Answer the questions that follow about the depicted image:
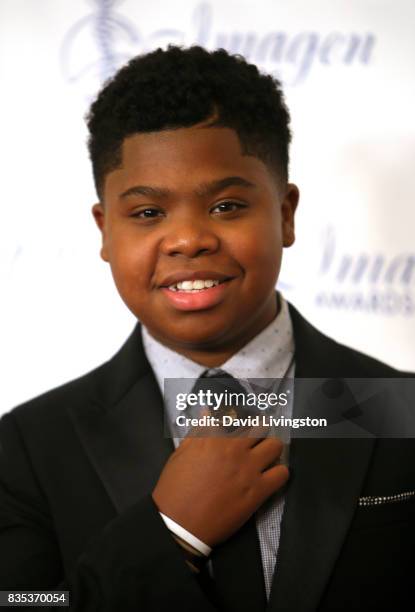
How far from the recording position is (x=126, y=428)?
68cm

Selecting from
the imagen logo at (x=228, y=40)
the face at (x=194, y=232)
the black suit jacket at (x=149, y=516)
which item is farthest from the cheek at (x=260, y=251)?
the imagen logo at (x=228, y=40)

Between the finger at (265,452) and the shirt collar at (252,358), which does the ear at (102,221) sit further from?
the finger at (265,452)

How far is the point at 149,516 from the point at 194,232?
250 mm

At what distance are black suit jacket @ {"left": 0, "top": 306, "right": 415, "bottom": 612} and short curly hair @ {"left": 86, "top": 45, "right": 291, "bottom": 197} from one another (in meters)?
0.21

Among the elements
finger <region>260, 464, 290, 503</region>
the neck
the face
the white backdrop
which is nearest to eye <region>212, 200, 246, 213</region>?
the face

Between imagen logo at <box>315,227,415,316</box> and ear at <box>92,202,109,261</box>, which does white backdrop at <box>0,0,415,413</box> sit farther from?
ear at <box>92,202,109,261</box>

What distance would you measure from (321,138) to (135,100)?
0.38 metres

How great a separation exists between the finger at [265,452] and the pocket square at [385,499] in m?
0.11

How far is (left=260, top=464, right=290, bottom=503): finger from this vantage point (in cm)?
60

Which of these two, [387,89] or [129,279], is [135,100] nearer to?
[129,279]

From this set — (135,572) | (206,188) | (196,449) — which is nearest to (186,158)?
(206,188)

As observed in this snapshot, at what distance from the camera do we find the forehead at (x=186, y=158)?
61 cm

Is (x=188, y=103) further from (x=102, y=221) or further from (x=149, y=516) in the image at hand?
(x=149, y=516)

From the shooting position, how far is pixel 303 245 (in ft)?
3.15
